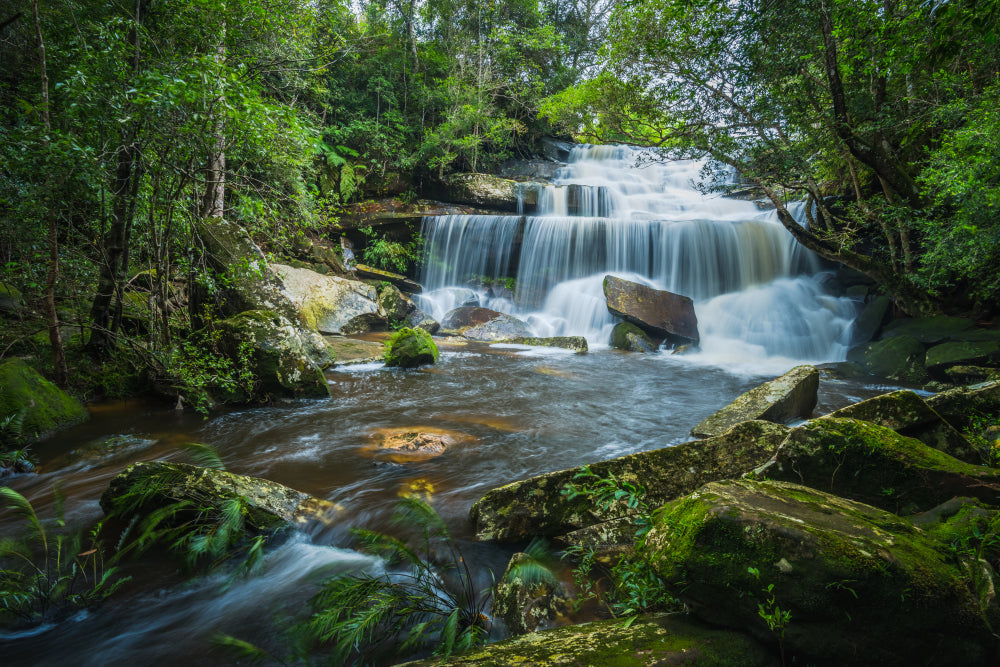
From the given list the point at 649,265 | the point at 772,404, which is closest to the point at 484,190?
the point at 649,265

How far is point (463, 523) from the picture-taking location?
3559 millimetres

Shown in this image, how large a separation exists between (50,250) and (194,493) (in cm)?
421

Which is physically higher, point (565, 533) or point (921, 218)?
point (921, 218)

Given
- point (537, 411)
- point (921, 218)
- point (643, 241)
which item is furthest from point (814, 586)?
point (643, 241)

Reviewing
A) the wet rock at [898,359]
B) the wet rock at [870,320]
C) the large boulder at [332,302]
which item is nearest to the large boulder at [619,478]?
the wet rock at [898,359]

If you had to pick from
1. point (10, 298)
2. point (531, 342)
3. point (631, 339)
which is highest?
point (10, 298)

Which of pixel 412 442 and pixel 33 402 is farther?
pixel 412 442

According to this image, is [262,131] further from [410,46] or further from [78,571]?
[410,46]

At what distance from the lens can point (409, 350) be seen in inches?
369

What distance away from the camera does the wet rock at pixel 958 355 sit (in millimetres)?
8055

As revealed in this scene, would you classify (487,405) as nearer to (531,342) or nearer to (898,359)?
(531,342)

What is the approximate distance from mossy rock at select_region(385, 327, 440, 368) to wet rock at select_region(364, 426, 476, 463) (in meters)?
3.65

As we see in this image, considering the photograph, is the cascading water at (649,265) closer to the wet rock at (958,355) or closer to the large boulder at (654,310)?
the large boulder at (654,310)

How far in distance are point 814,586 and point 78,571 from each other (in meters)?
4.15
